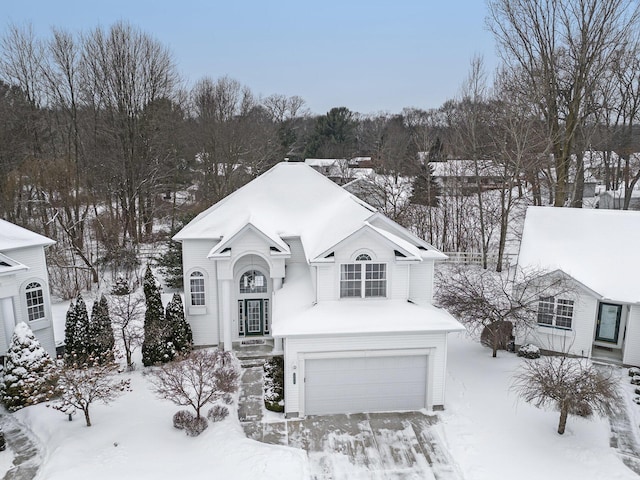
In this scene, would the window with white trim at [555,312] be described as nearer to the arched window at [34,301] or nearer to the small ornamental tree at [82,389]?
the small ornamental tree at [82,389]

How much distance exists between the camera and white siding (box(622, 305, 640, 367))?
1633 centimetres

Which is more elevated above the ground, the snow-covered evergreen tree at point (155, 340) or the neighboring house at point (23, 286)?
the neighboring house at point (23, 286)

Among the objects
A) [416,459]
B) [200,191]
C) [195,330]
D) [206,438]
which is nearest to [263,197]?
[195,330]

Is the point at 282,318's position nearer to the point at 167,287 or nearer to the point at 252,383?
the point at 252,383

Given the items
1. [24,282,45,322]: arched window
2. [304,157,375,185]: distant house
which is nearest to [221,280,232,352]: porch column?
[24,282,45,322]: arched window

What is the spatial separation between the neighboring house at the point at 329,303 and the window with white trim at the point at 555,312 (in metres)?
4.82

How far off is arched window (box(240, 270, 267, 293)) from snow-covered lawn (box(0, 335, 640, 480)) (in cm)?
578

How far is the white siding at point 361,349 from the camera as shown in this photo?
13.7 metres

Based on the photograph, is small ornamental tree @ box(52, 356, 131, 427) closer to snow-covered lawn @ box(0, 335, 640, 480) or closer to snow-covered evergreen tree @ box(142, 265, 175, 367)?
snow-covered lawn @ box(0, 335, 640, 480)

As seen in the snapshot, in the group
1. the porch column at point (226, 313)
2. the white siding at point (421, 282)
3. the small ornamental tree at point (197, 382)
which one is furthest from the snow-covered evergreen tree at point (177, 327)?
the white siding at point (421, 282)

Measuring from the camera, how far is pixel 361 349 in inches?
547

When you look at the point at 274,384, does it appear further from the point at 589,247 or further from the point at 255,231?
the point at 589,247

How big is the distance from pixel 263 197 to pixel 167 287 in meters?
9.34

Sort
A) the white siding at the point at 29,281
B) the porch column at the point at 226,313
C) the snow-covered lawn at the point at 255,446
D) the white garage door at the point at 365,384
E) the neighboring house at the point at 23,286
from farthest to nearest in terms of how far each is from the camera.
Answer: the porch column at the point at 226,313 → the white siding at the point at 29,281 → the neighboring house at the point at 23,286 → the white garage door at the point at 365,384 → the snow-covered lawn at the point at 255,446
